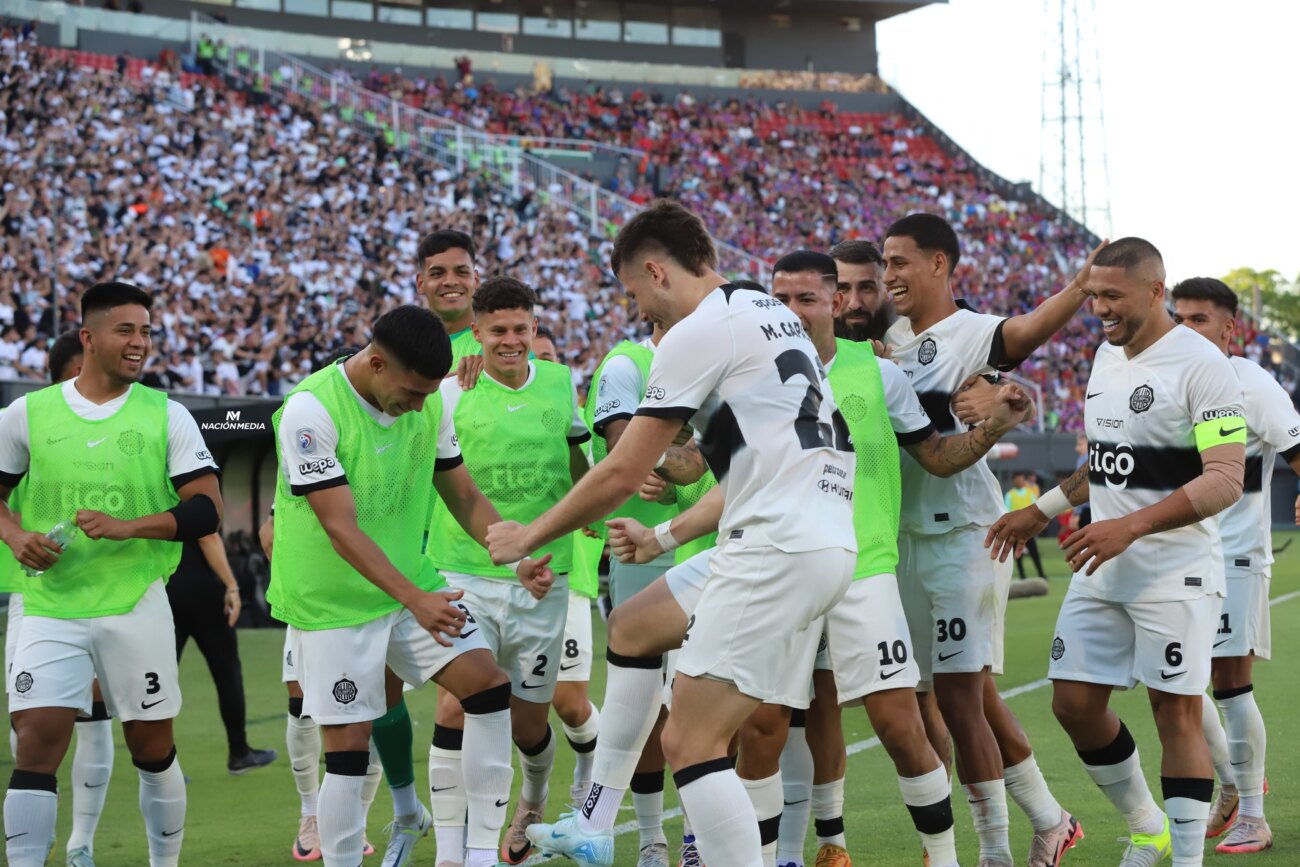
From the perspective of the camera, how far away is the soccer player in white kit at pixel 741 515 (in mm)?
4723

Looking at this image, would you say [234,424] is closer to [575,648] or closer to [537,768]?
[575,648]

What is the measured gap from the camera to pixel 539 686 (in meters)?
6.91

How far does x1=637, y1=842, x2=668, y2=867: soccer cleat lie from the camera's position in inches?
249

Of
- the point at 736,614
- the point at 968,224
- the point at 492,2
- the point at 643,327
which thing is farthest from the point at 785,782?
the point at 492,2

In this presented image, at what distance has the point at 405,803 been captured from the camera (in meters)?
6.51

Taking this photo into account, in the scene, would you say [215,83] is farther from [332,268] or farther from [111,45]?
[332,268]

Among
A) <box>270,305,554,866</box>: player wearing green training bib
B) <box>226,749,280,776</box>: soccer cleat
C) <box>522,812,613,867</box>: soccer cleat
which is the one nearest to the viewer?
<box>522,812,613,867</box>: soccer cleat

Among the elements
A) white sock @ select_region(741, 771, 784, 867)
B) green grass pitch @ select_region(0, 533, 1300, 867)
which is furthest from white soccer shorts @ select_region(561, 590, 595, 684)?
white sock @ select_region(741, 771, 784, 867)

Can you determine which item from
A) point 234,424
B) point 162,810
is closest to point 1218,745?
point 162,810

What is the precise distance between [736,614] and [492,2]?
48805 mm

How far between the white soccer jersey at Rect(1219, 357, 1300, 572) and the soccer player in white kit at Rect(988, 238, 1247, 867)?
4.59 feet

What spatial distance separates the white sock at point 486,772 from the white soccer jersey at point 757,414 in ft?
5.06

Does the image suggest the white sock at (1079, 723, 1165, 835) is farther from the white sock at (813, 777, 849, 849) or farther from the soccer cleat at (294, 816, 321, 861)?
the soccer cleat at (294, 816, 321, 861)

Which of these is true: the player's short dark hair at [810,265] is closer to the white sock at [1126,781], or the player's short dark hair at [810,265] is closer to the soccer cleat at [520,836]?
the white sock at [1126,781]
